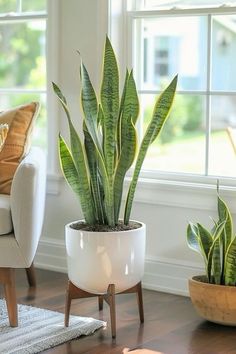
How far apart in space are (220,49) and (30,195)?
1.24 metres

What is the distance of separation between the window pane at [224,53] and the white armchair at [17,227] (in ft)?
3.46

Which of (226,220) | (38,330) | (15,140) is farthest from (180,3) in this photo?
(38,330)

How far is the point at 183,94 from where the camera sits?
4020mm

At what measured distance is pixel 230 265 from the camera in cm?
341

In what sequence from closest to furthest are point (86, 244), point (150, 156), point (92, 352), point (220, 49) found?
1. point (92, 352)
2. point (86, 244)
3. point (220, 49)
4. point (150, 156)

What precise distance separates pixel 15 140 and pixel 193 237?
103 centimetres

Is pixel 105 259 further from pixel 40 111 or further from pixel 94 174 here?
pixel 40 111

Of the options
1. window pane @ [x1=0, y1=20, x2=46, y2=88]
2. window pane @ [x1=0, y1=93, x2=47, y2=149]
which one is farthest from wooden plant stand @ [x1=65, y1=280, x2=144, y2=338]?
window pane @ [x1=0, y1=20, x2=46, y2=88]

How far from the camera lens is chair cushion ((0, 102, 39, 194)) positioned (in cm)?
384

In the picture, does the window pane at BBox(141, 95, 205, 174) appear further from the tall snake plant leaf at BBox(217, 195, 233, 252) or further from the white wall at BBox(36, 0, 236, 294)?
the tall snake plant leaf at BBox(217, 195, 233, 252)

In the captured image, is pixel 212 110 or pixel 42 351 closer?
pixel 42 351

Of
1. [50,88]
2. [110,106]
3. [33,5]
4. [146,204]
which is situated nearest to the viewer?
[110,106]

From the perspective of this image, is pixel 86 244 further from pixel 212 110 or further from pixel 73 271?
pixel 212 110

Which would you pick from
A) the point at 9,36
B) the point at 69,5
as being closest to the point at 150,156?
the point at 69,5
